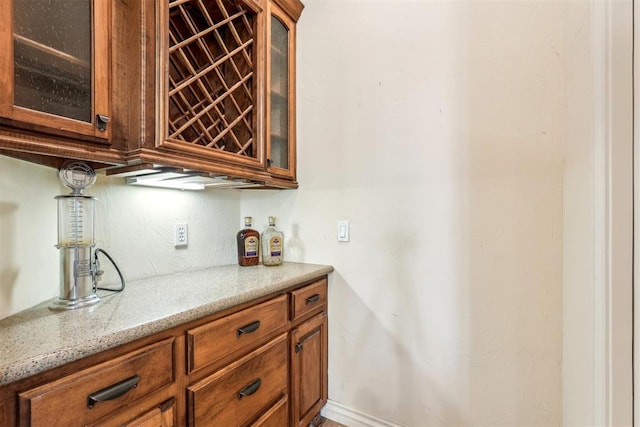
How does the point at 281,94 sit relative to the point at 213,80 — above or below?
above

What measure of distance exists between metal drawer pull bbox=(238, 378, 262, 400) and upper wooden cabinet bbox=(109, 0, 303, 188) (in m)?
0.88

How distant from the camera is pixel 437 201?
1480mm

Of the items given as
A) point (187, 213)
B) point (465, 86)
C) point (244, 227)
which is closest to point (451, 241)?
point (465, 86)

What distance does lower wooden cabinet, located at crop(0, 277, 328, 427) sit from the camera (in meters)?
0.67

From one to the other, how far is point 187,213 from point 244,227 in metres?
0.41

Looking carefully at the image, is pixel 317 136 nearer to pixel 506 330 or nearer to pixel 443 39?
pixel 443 39

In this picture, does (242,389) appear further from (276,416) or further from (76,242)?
(76,242)

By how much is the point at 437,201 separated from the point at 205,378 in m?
1.23

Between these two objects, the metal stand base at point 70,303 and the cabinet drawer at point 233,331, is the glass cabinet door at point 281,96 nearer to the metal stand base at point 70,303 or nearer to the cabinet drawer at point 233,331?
the cabinet drawer at point 233,331

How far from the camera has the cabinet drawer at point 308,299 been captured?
145 centimetres

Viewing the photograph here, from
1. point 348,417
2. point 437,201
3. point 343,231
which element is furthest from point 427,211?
point 348,417

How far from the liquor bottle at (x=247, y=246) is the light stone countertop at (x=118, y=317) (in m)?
0.29

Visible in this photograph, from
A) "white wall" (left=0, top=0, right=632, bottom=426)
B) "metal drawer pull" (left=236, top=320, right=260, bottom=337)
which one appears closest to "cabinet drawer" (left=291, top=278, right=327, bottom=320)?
"white wall" (left=0, top=0, right=632, bottom=426)

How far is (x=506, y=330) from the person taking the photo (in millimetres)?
1342
